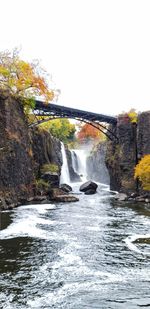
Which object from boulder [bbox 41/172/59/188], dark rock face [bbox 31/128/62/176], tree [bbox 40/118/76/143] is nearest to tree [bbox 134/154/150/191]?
boulder [bbox 41/172/59/188]

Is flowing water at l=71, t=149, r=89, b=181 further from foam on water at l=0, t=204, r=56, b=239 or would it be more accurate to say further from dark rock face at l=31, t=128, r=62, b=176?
foam on water at l=0, t=204, r=56, b=239

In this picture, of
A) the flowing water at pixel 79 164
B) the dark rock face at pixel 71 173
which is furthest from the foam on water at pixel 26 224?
the flowing water at pixel 79 164

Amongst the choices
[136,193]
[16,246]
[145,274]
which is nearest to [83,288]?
[145,274]

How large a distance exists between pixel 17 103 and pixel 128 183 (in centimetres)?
1781

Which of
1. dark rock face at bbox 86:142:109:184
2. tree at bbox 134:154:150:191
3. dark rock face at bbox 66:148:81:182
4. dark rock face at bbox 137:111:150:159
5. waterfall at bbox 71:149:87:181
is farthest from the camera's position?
waterfall at bbox 71:149:87:181

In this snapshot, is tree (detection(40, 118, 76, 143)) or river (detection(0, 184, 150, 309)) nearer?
river (detection(0, 184, 150, 309))

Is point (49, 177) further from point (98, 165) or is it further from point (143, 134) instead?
point (98, 165)

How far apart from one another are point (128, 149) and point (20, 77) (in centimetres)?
1718

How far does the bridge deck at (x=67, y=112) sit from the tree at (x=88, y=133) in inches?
1597

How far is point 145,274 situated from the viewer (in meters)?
12.6

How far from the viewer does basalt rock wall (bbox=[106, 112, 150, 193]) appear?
142 feet

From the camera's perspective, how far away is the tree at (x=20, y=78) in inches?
1494

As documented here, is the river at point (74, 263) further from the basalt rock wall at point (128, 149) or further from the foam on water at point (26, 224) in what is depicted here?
the basalt rock wall at point (128, 149)

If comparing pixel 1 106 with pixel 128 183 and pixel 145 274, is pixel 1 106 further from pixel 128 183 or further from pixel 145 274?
pixel 145 274
